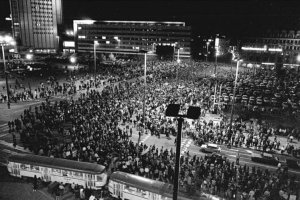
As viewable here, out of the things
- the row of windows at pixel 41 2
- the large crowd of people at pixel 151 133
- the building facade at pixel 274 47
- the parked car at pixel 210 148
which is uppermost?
the row of windows at pixel 41 2

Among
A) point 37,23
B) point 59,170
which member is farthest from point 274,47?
point 59,170

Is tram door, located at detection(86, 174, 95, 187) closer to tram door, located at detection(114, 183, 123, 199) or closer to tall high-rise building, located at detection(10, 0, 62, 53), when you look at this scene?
tram door, located at detection(114, 183, 123, 199)

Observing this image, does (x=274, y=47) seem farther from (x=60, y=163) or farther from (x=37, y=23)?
(x=60, y=163)

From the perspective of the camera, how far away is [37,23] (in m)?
118

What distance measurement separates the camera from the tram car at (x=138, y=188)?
12320mm

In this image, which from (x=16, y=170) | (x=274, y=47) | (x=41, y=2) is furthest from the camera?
(x=41, y=2)

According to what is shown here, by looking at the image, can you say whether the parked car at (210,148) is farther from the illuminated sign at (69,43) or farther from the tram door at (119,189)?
the illuminated sign at (69,43)

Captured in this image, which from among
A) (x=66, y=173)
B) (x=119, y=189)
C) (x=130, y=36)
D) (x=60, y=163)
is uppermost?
(x=130, y=36)

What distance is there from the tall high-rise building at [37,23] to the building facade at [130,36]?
11665 millimetres

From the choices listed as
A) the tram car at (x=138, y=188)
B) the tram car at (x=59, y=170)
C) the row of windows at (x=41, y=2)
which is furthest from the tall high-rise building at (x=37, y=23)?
the tram car at (x=138, y=188)

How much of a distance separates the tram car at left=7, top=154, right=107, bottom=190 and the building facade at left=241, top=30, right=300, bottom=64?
84.9 meters

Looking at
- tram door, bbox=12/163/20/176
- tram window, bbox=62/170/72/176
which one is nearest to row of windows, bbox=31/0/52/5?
tram door, bbox=12/163/20/176

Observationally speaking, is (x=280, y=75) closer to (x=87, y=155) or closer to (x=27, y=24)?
(x=87, y=155)

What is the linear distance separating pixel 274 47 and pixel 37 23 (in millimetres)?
108389
